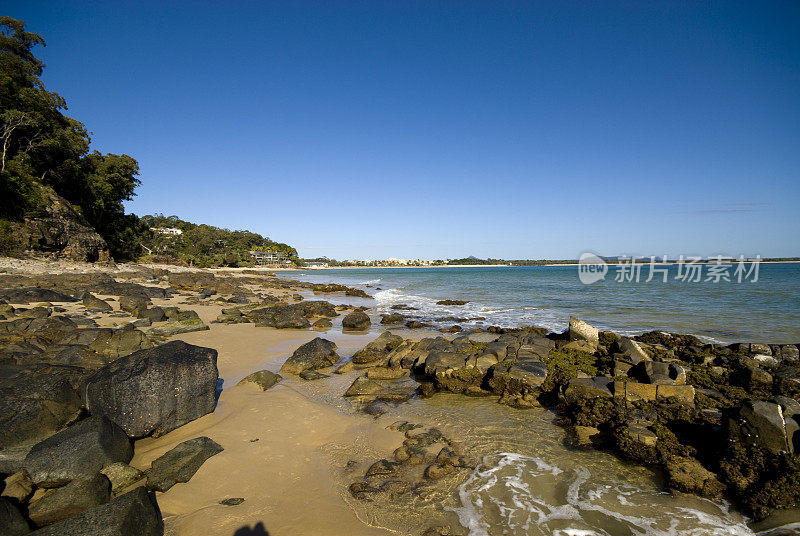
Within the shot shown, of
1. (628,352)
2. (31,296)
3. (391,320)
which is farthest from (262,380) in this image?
(31,296)

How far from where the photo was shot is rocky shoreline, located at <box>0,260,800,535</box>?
4.37 metres

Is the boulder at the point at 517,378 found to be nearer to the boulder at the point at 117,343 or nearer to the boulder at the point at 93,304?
the boulder at the point at 117,343

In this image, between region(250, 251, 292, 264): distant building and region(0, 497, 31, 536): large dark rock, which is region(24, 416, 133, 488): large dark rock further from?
region(250, 251, 292, 264): distant building

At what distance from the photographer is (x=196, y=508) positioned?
4344 mm

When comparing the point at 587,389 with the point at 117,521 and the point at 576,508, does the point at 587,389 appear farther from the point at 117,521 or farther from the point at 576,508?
the point at 117,521

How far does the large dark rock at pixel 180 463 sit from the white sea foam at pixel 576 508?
12.8 ft

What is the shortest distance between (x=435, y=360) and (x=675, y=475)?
5608 mm

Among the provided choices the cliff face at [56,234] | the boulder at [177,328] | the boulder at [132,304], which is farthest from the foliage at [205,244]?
the boulder at [177,328]

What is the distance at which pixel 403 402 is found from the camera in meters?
8.34

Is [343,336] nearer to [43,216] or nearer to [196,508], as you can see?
[196,508]

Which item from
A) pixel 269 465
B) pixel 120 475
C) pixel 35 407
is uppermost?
pixel 35 407

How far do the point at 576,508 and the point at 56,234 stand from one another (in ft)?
158

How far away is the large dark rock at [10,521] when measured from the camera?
3294 millimetres

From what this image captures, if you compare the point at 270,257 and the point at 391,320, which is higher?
the point at 270,257
